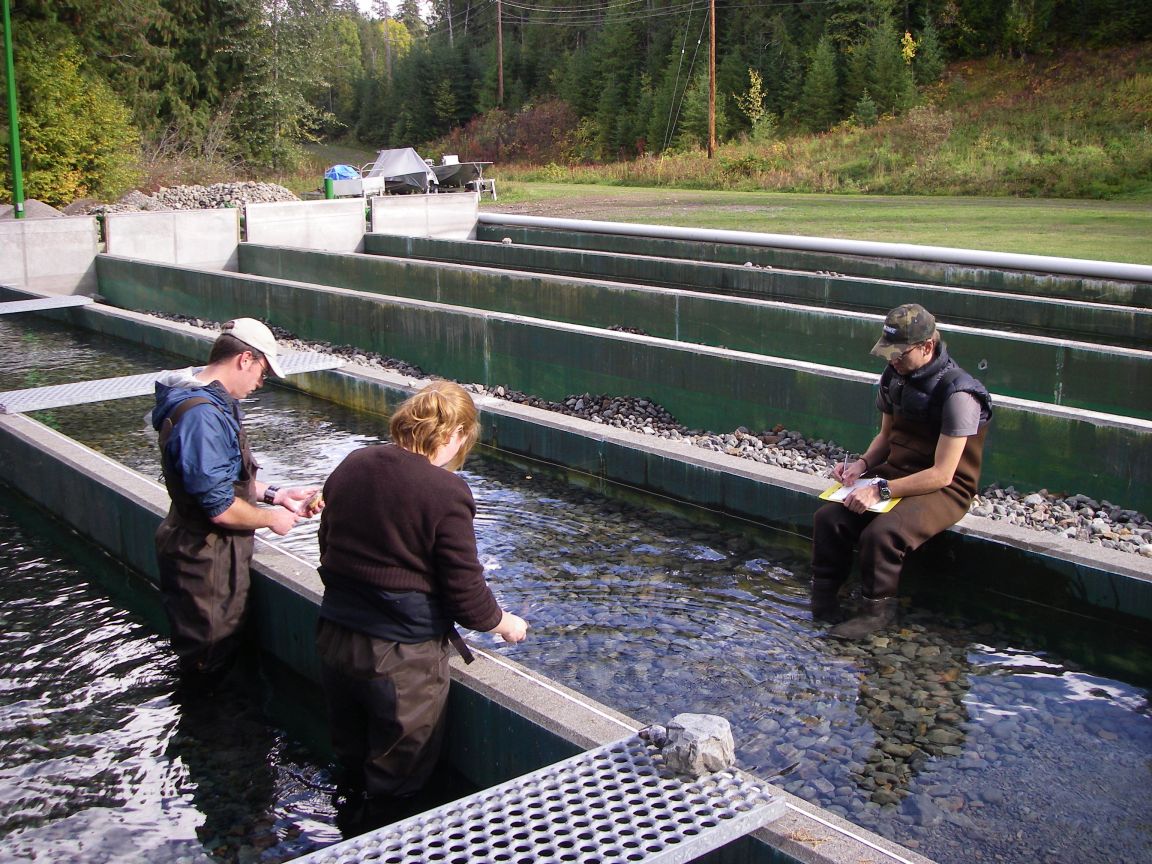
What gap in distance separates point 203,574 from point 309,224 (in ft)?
64.0

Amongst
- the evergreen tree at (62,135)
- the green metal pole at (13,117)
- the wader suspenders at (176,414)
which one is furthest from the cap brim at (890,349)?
the evergreen tree at (62,135)

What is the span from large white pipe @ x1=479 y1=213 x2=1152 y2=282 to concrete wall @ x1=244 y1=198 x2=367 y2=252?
16.1 ft

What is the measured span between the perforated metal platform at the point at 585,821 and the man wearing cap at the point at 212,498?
1837mm

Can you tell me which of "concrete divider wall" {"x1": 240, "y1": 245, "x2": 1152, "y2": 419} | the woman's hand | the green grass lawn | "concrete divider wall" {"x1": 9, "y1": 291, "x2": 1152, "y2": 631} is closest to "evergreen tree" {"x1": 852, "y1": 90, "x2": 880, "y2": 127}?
the green grass lawn

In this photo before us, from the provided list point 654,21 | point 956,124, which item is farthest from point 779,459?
point 654,21

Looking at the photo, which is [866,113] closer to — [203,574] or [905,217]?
[905,217]

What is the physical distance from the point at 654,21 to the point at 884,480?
72.4m

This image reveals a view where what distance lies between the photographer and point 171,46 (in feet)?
153

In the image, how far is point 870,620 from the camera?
237 inches

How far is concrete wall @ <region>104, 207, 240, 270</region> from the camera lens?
20.2 m

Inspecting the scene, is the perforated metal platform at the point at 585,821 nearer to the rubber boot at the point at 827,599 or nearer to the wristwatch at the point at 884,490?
the wristwatch at the point at 884,490

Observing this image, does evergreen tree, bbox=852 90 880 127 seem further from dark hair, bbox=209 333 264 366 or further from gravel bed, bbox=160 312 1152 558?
dark hair, bbox=209 333 264 366

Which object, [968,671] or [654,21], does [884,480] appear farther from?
[654,21]

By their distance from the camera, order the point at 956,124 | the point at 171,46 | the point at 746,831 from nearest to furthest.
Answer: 1. the point at 746,831
2. the point at 956,124
3. the point at 171,46
